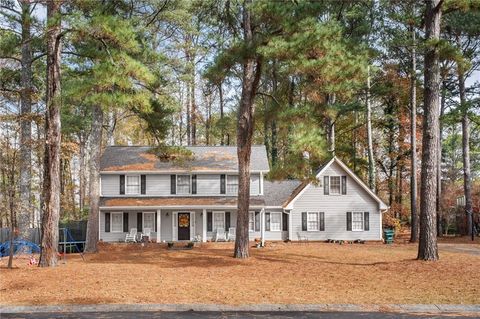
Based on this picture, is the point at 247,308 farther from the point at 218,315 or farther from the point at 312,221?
the point at 312,221

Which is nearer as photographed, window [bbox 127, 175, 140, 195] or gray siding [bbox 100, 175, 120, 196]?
gray siding [bbox 100, 175, 120, 196]

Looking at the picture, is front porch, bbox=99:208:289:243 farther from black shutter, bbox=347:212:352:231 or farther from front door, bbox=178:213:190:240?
black shutter, bbox=347:212:352:231

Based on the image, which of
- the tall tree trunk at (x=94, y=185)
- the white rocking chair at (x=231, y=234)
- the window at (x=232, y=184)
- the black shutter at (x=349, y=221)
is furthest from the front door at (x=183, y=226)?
the black shutter at (x=349, y=221)

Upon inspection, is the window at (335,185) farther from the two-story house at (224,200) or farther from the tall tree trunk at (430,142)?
the tall tree trunk at (430,142)

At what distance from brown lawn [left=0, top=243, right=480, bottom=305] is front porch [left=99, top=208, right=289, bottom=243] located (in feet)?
29.0

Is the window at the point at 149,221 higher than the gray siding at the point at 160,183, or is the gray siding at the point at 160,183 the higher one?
the gray siding at the point at 160,183

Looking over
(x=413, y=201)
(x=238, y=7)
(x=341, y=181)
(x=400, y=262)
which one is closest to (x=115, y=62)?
(x=238, y=7)

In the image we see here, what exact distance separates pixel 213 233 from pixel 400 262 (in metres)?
13.7

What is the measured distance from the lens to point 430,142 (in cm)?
1591

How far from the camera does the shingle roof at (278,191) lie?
2858 cm

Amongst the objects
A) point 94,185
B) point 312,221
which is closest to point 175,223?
point 94,185

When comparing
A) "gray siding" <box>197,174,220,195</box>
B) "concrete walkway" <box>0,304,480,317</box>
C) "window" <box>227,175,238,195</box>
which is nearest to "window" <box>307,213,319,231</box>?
"window" <box>227,175,238,195</box>

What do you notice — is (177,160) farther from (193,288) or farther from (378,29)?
(378,29)

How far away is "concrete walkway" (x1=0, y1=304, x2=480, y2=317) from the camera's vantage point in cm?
927
